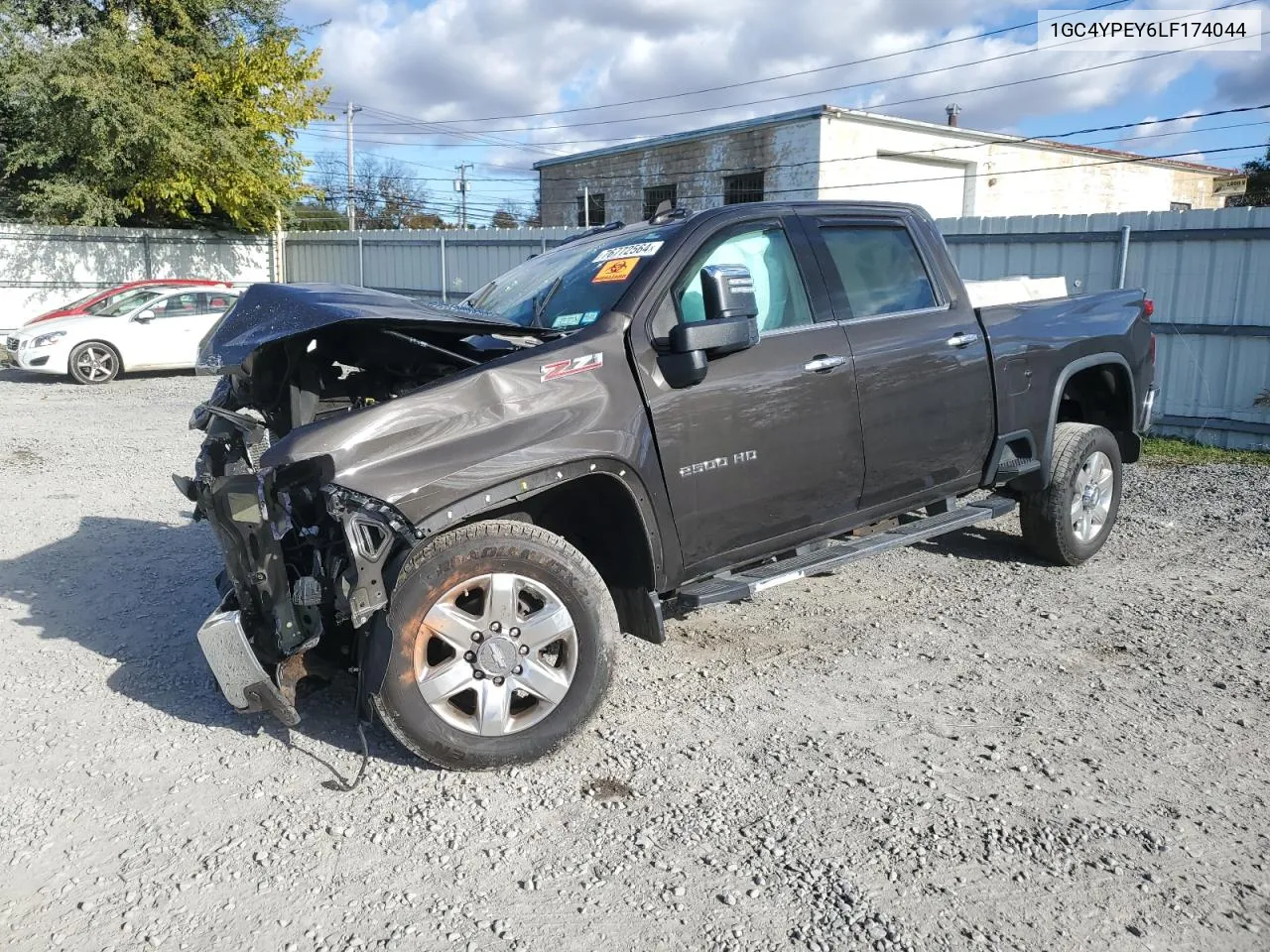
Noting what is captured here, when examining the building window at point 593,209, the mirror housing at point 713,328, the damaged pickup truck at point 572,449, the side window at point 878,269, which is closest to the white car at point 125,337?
the damaged pickup truck at point 572,449

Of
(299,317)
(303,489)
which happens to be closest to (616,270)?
(299,317)

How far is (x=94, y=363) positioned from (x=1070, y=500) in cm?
1481

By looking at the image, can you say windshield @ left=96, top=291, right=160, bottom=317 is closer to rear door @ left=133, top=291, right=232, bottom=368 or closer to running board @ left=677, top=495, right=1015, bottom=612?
rear door @ left=133, top=291, right=232, bottom=368

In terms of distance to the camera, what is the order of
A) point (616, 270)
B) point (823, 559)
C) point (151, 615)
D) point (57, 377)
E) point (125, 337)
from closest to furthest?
1. point (616, 270)
2. point (823, 559)
3. point (151, 615)
4. point (125, 337)
5. point (57, 377)

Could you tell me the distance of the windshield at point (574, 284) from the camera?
176 inches

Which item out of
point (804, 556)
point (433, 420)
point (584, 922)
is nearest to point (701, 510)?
point (804, 556)

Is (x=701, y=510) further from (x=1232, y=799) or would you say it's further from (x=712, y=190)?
(x=712, y=190)

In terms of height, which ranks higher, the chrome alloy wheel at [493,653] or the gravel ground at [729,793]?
the chrome alloy wheel at [493,653]

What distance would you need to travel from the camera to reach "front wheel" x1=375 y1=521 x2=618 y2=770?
3668mm

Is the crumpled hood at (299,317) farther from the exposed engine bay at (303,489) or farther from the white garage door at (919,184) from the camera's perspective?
the white garage door at (919,184)

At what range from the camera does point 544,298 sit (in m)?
4.86

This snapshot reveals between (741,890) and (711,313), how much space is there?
82.5 inches

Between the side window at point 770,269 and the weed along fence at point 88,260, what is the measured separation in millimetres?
20307

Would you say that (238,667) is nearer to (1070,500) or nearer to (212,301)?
(1070,500)
